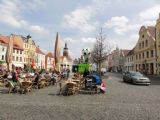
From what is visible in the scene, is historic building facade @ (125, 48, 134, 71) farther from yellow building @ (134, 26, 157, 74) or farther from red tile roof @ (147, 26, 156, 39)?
red tile roof @ (147, 26, 156, 39)

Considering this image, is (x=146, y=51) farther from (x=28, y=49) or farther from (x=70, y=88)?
(x=70, y=88)

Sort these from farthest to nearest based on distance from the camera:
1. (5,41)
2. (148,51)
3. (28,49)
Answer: (28,49) < (5,41) < (148,51)

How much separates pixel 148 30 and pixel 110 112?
57.7 m

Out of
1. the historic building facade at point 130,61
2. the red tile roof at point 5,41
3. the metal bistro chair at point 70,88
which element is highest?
the red tile roof at point 5,41

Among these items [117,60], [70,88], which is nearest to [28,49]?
[117,60]

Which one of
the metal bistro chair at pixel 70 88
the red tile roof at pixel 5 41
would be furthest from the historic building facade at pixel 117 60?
the metal bistro chair at pixel 70 88

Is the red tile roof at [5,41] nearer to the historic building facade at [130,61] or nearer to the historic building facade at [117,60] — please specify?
the historic building facade at [117,60]

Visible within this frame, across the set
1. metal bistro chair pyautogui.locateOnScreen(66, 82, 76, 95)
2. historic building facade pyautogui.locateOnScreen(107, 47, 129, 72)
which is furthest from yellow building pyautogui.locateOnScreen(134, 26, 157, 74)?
metal bistro chair pyautogui.locateOnScreen(66, 82, 76, 95)

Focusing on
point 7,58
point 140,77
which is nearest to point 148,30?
point 140,77

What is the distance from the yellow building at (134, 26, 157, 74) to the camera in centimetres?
6076

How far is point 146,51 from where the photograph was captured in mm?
64750

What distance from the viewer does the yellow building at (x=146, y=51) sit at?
60756 mm

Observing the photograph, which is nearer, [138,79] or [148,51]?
[138,79]

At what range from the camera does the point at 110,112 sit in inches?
401
